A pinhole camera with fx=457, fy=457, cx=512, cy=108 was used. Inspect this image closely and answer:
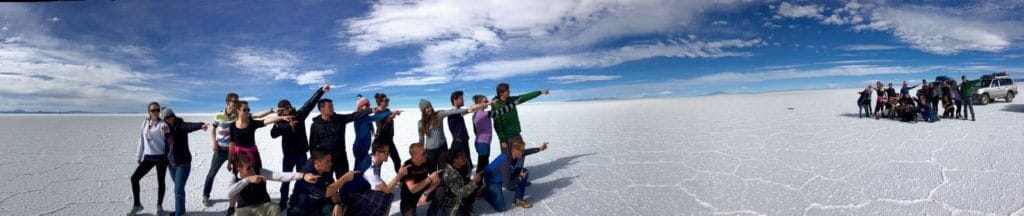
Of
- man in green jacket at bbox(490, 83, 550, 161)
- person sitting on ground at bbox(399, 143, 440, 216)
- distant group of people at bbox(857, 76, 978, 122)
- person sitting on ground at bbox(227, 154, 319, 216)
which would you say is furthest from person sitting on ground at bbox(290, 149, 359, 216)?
distant group of people at bbox(857, 76, 978, 122)

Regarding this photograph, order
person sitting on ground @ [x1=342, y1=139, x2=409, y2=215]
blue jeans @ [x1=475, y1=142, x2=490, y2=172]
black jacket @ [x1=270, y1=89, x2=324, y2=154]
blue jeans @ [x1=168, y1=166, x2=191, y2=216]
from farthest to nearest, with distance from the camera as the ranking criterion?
blue jeans @ [x1=475, y1=142, x2=490, y2=172] → black jacket @ [x1=270, y1=89, x2=324, y2=154] → blue jeans @ [x1=168, y1=166, x2=191, y2=216] → person sitting on ground @ [x1=342, y1=139, x2=409, y2=215]

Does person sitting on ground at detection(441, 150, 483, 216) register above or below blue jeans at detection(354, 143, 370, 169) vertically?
below

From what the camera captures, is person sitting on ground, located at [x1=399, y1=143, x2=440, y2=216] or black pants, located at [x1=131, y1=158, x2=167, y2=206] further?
black pants, located at [x1=131, y1=158, x2=167, y2=206]

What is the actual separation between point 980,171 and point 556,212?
5330 mm

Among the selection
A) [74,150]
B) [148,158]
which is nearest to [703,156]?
[148,158]

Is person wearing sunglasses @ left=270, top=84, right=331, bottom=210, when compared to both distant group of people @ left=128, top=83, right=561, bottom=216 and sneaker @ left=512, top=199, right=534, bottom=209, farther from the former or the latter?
sneaker @ left=512, top=199, right=534, bottom=209

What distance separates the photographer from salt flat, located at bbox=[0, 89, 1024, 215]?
452 centimetres

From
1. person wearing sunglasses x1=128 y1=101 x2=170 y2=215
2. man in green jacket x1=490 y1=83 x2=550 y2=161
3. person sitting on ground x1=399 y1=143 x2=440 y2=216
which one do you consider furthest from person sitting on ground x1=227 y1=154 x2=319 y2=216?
man in green jacket x1=490 y1=83 x2=550 y2=161

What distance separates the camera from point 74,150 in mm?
9656

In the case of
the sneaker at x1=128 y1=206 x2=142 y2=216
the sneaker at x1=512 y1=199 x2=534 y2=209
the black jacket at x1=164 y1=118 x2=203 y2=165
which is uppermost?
the black jacket at x1=164 y1=118 x2=203 y2=165

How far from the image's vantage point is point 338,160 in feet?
15.1

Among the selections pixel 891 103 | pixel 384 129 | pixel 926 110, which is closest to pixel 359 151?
pixel 384 129

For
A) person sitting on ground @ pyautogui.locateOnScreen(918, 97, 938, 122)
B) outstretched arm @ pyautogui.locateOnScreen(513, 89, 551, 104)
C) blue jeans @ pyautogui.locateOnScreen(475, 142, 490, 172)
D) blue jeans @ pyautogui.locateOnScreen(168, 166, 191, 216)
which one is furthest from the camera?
person sitting on ground @ pyautogui.locateOnScreen(918, 97, 938, 122)

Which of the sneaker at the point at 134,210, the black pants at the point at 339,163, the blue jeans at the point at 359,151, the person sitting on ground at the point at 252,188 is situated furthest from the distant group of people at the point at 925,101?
the sneaker at the point at 134,210
